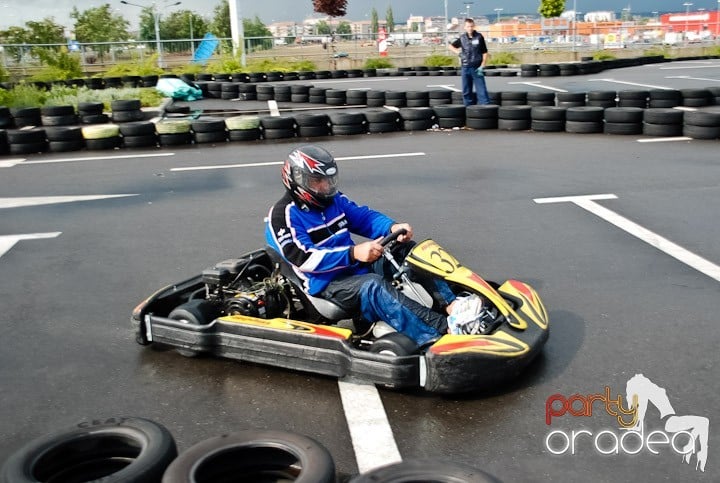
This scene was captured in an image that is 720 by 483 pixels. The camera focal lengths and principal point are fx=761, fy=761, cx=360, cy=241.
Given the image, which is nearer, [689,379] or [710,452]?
[710,452]

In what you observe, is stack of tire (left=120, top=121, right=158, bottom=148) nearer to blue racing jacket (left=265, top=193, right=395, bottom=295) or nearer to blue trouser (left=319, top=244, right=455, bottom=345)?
blue racing jacket (left=265, top=193, right=395, bottom=295)

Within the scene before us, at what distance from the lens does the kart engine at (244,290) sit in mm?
4914

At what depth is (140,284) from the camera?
6.42 meters

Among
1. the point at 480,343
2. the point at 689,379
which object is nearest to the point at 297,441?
the point at 480,343

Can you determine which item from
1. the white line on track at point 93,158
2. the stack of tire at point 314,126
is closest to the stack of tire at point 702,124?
the stack of tire at point 314,126

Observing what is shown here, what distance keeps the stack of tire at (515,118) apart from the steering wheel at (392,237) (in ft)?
33.8

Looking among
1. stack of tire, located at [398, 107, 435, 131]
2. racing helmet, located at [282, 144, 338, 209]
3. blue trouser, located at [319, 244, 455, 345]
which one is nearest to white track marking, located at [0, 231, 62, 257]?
racing helmet, located at [282, 144, 338, 209]

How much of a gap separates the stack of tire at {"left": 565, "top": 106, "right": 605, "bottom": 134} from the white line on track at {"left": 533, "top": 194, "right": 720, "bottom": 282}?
17.1ft

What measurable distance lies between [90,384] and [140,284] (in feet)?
6.19

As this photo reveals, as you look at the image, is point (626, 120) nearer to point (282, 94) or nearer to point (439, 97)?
point (439, 97)

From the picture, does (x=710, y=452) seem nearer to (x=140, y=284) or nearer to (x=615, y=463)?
(x=615, y=463)

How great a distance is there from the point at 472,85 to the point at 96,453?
538 inches

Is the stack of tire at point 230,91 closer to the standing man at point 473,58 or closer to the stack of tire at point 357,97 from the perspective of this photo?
the stack of tire at point 357,97

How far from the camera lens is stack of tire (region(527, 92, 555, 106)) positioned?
16656mm
